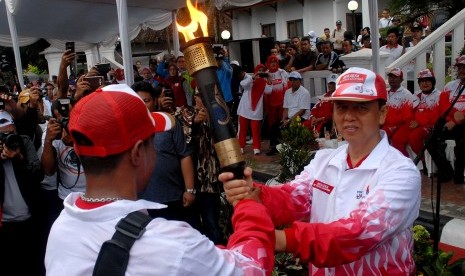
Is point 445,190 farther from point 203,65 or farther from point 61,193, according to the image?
point 203,65

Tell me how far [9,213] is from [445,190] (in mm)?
4941

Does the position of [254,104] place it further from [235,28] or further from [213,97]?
[235,28]

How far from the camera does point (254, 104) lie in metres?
9.30

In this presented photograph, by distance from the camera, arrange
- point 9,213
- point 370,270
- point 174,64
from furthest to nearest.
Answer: point 174,64
point 9,213
point 370,270

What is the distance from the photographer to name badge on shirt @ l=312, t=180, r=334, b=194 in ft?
7.57

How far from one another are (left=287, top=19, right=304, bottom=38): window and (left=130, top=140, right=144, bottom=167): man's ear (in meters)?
24.2

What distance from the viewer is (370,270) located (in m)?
2.12

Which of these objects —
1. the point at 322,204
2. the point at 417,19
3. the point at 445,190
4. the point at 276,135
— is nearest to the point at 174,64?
the point at 276,135

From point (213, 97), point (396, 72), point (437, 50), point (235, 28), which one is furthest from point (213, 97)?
point (235, 28)

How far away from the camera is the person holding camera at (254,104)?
9156 mm

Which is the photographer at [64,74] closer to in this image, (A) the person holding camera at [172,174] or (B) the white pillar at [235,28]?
(A) the person holding camera at [172,174]

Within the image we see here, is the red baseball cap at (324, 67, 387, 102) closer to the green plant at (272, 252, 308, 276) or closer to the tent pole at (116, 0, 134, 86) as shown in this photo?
the green plant at (272, 252, 308, 276)

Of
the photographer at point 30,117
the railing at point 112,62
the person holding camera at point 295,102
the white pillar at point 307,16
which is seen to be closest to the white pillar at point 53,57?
the railing at point 112,62

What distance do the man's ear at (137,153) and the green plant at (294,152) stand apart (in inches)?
158
